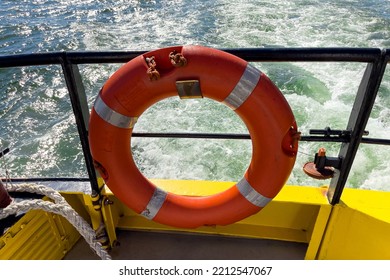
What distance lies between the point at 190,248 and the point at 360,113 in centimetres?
102

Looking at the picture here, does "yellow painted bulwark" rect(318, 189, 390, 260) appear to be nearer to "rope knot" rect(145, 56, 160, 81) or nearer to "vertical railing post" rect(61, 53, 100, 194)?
"rope knot" rect(145, 56, 160, 81)

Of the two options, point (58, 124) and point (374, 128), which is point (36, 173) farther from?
point (374, 128)

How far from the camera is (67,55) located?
132cm

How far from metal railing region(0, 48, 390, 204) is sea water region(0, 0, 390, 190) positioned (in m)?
0.53

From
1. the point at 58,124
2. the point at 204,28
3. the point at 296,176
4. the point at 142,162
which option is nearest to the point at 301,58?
the point at 296,176

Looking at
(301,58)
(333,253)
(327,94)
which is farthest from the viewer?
(327,94)

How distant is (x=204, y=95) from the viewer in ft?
4.21

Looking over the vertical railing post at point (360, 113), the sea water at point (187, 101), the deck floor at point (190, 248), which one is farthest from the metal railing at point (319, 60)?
the sea water at point (187, 101)

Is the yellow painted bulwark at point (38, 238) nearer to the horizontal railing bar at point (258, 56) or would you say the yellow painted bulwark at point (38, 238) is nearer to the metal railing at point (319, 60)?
the metal railing at point (319, 60)

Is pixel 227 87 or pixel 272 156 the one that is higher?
pixel 227 87

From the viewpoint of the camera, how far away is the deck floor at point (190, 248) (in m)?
1.72

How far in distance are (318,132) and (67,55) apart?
0.98 meters

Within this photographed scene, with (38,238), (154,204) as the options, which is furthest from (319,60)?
(38,238)

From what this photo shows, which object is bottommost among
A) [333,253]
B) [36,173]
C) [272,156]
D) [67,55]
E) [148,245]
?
[36,173]
